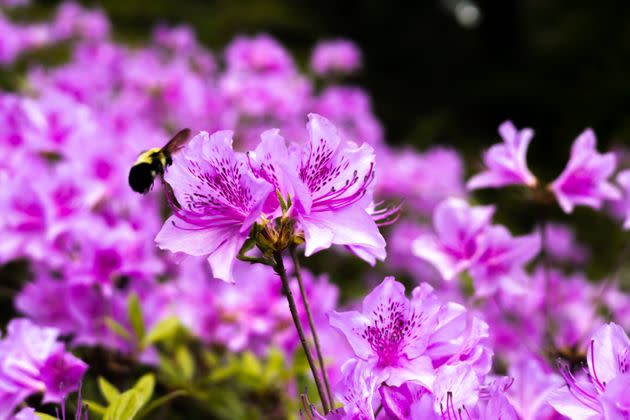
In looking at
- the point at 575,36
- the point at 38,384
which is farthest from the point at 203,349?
the point at 575,36

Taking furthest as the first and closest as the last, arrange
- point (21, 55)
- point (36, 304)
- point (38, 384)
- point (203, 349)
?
point (21, 55) < point (203, 349) < point (36, 304) < point (38, 384)

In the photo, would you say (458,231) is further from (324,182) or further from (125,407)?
(125,407)

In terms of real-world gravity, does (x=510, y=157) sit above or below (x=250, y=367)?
above

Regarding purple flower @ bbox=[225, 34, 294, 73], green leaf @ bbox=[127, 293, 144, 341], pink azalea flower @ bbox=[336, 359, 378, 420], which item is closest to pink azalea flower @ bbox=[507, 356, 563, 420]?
pink azalea flower @ bbox=[336, 359, 378, 420]

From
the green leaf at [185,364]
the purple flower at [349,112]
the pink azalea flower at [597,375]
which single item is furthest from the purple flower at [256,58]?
the pink azalea flower at [597,375]

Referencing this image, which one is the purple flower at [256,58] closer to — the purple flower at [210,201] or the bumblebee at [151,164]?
the bumblebee at [151,164]

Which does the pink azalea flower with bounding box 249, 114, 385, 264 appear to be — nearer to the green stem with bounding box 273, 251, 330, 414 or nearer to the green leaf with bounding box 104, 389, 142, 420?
the green stem with bounding box 273, 251, 330, 414

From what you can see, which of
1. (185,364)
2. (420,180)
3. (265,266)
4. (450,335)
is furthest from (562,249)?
(450,335)

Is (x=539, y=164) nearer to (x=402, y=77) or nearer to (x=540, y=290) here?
(x=402, y=77)
